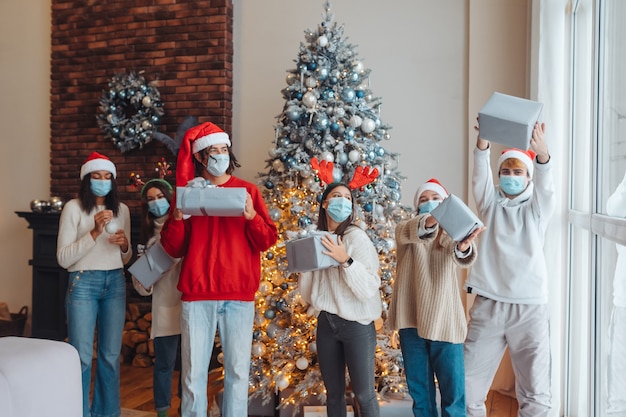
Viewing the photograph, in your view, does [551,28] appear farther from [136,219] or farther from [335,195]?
[136,219]

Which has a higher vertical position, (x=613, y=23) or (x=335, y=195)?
(x=613, y=23)

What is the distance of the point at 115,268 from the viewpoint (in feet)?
10.0

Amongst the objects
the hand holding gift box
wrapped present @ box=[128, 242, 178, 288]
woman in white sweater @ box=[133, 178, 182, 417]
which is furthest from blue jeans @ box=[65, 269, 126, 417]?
the hand holding gift box

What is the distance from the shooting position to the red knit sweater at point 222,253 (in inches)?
100

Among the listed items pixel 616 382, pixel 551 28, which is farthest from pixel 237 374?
pixel 551 28

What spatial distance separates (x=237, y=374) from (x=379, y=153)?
1.59m

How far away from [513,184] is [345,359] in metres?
1.07

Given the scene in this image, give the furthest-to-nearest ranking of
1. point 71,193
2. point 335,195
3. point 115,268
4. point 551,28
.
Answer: point 71,193
point 551,28
point 115,268
point 335,195

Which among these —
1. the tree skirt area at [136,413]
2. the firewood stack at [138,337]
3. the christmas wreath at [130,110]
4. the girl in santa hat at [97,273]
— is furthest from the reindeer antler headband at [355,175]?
the firewood stack at [138,337]

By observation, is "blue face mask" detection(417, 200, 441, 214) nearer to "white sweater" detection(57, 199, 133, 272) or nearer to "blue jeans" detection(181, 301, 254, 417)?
"blue jeans" detection(181, 301, 254, 417)

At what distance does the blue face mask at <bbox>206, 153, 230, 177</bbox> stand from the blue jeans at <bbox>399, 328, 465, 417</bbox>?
1097 mm

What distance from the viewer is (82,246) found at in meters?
2.95

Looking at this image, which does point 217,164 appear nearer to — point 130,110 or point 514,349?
point 514,349

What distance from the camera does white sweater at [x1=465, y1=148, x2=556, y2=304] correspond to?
2457mm
